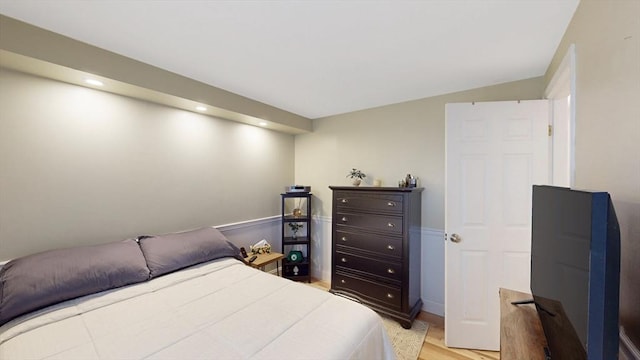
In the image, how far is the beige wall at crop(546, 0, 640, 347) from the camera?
788 millimetres

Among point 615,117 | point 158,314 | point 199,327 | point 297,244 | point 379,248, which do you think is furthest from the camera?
point 297,244

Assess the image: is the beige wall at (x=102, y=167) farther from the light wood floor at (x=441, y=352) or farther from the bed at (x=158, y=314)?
the light wood floor at (x=441, y=352)

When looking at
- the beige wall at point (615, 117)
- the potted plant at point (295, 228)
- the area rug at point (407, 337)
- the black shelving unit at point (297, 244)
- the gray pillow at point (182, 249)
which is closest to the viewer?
the beige wall at point (615, 117)

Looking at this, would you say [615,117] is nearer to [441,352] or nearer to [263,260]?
[441,352]

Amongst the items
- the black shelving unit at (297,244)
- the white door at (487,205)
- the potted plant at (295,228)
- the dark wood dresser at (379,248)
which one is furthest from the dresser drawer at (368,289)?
the potted plant at (295,228)

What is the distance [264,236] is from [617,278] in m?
3.30

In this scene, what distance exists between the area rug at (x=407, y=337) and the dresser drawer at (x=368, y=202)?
121 centimetres

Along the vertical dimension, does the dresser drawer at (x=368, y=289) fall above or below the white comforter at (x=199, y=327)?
below

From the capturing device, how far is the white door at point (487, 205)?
2006 mm

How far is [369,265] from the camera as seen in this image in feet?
8.89

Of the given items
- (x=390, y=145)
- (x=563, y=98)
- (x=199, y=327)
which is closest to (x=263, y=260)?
(x=199, y=327)

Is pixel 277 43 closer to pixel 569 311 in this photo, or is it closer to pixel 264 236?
pixel 569 311

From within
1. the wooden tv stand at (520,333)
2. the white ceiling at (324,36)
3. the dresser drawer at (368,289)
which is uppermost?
the white ceiling at (324,36)

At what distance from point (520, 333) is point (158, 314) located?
6.61 feet
